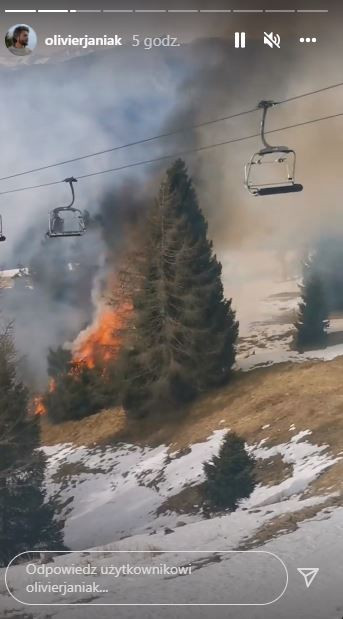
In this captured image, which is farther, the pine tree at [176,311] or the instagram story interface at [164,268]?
the pine tree at [176,311]

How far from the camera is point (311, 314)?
3137mm

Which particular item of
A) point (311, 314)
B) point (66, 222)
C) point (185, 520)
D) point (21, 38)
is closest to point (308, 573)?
point (185, 520)

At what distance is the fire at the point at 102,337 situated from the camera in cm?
315

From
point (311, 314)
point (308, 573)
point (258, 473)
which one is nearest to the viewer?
point (308, 573)

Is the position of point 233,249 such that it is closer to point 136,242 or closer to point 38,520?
point 136,242

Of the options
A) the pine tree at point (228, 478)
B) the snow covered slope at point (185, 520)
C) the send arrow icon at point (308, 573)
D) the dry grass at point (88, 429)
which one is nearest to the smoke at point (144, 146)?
the dry grass at point (88, 429)

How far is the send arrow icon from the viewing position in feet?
9.49

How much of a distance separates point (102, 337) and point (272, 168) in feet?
3.85

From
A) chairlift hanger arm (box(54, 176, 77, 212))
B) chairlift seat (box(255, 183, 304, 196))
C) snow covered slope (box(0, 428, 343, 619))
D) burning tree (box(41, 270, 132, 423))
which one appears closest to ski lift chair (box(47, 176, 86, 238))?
chairlift hanger arm (box(54, 176, 77, 212))

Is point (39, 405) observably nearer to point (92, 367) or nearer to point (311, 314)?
point (92, 367)

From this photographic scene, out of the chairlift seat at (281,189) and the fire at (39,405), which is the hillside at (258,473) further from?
the chairlift seat at (281,189)

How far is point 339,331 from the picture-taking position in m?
3.12

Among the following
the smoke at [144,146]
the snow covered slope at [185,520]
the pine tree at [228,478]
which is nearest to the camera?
the snow covered slope at [185,520]

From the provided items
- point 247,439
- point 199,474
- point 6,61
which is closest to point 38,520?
point 199,474
